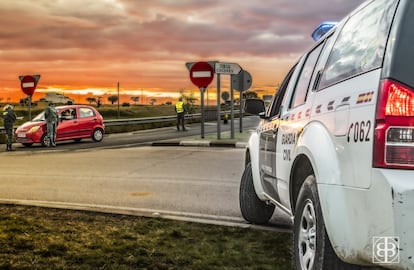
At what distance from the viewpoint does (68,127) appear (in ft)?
74.0

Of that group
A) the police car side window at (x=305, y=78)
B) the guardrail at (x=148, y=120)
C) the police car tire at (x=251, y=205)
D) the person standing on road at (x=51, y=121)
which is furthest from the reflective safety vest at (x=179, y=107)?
the police car side window at (x=305, y=78)

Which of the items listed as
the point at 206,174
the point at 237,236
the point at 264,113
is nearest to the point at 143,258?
the point at 237,236

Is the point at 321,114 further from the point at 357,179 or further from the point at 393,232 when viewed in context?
the point at 393,232

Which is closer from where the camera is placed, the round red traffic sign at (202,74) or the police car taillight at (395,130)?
the police car taillight at (395,130)

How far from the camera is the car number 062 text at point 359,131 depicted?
270cm

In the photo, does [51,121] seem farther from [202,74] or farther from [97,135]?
[202,74]

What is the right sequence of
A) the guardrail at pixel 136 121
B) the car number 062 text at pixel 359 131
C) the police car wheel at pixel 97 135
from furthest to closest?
the guardrail at pixel 136 121, the police car wheel at pixel 97 135, the car number 062 text at pixel 359 131

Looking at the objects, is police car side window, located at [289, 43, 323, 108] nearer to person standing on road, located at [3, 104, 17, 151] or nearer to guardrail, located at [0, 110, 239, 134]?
person standing on road, located at [3, 104, 17, 151]

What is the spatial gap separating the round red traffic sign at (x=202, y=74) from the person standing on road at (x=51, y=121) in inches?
218

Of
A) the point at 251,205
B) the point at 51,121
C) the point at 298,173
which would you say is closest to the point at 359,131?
the point at 298,173

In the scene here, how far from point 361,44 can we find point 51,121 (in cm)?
1932

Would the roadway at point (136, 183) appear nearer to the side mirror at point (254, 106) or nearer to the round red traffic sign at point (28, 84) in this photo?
the side mirror at point (254, 106)

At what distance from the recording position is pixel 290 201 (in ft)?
13.8

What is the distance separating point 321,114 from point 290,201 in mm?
1003
